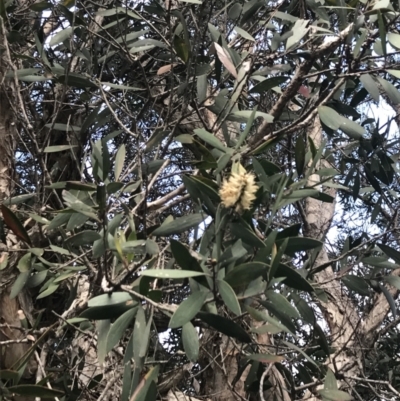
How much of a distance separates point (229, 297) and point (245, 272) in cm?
7

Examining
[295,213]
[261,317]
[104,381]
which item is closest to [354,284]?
[261,317]

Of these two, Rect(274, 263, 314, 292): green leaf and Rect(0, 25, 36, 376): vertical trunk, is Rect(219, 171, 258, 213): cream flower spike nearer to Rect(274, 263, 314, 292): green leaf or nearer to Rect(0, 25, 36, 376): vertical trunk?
Rect(274, 263, 314, 292): green leaf

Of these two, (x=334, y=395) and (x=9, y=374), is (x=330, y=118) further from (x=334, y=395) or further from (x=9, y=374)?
(x=9, y=374)

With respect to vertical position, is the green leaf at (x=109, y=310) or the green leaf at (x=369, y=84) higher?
the green leaf at (x=369, y=84)

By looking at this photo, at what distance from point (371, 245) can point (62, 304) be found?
1.54 m

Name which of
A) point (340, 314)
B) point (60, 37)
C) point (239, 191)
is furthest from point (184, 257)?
point (340, 314)

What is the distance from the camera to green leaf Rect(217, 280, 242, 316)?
786mm

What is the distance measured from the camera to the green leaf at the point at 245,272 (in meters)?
0.85

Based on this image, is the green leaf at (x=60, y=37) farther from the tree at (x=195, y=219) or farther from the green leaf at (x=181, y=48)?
the green leaf at (x=181, y=48)

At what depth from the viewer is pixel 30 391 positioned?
116 cm

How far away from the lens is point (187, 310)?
818 millimetres

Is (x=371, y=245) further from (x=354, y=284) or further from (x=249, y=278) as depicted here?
(x=249, y=278)

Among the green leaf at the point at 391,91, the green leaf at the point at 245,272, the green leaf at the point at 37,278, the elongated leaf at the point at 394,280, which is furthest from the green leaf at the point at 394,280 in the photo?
the green leaf at the point at 37,278

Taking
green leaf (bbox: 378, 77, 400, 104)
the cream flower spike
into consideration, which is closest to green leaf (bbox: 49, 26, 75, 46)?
green leaf (bbox: 378, 77, 400, 104)
